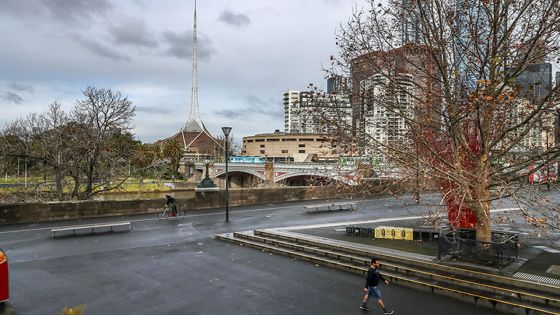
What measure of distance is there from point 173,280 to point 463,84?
10860mm

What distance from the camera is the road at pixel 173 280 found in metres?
10.3

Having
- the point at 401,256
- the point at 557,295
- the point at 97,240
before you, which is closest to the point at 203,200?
the point at 97,240

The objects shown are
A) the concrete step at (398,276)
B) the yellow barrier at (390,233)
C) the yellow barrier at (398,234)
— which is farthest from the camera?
the yellow barrier at (390,233)

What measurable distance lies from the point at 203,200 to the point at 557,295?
2248cm

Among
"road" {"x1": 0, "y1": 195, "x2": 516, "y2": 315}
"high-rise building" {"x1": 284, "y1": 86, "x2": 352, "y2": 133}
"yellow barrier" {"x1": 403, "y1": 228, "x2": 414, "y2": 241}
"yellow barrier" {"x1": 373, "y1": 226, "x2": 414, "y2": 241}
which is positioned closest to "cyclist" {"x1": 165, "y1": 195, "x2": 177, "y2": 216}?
"road" {"x1": 0, "y1": 195, "x2": 516, "y2": 315}

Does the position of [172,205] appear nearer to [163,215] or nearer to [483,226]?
[163,215]

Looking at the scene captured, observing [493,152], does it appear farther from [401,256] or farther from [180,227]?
[180,227]

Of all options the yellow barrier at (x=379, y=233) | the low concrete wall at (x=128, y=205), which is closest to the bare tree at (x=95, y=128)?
the low concrete wall at (x=128, y=205)

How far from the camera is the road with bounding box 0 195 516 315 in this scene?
33.8 feet

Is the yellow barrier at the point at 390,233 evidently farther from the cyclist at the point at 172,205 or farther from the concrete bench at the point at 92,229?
the cyclist at the point at 172,205

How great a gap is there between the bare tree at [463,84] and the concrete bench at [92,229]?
42.0 feet

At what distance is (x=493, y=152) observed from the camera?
14.8 m

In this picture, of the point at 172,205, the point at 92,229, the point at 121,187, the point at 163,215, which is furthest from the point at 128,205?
the point at 92,229

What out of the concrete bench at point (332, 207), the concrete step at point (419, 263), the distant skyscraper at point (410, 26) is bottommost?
the concrete step at point (419, 263)
